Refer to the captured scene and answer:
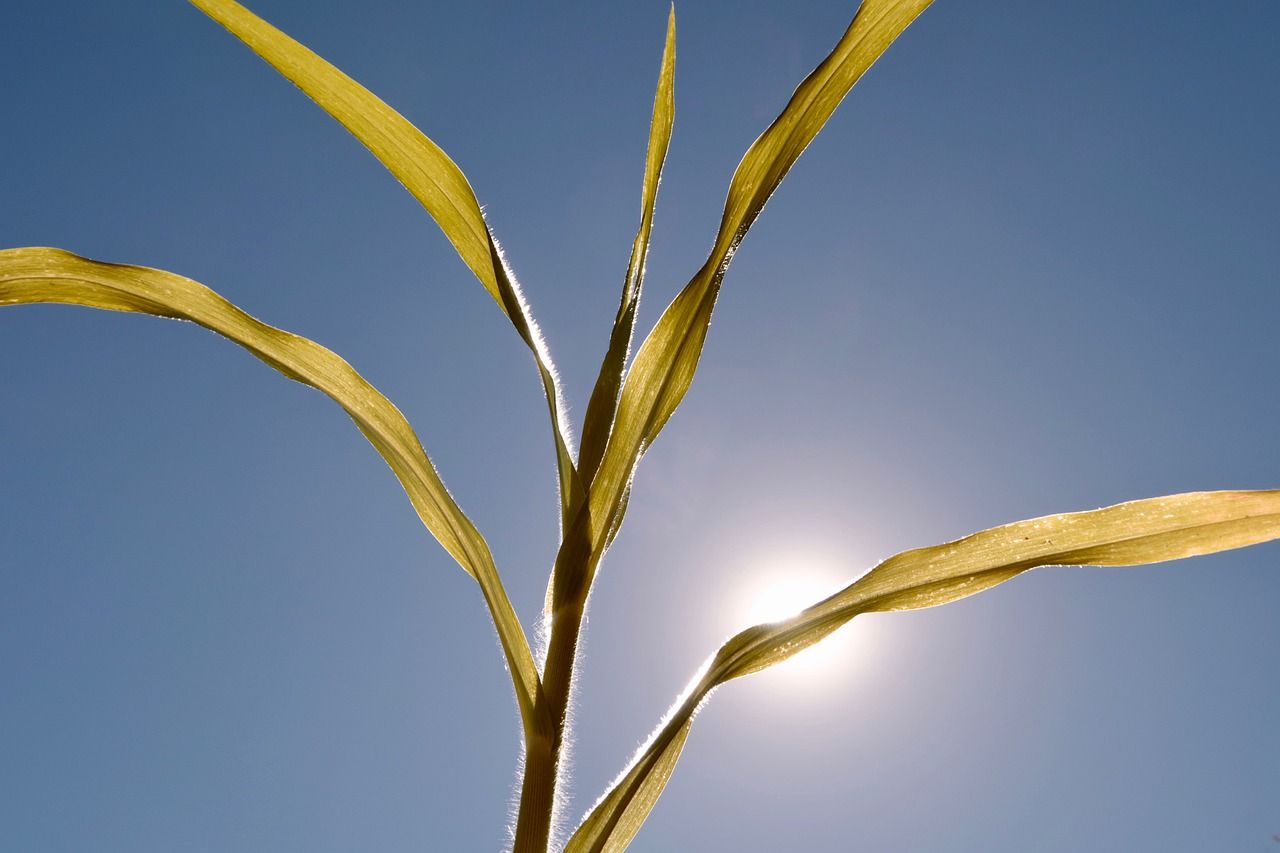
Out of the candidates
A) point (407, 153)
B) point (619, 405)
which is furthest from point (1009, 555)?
point (407, 153)

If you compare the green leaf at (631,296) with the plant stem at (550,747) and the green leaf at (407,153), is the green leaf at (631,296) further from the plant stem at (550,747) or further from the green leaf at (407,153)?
the plant stem at (550,747)

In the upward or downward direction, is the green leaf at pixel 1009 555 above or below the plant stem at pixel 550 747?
above

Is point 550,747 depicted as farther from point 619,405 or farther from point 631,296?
point 631,296

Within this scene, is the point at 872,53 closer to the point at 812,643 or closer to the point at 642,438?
the point at 642,438

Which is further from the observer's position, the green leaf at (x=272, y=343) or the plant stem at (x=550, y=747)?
the green leaf at (x=272, y=343)

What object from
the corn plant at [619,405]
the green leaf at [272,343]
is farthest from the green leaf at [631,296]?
the green leaf at [272,343]

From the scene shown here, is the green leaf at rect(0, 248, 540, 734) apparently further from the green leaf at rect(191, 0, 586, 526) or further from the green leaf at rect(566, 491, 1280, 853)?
the green leaf at rect(566, 491, 1280, 853)

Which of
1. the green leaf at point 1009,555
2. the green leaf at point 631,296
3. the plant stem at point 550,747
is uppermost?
the green leaf at point 631,296
